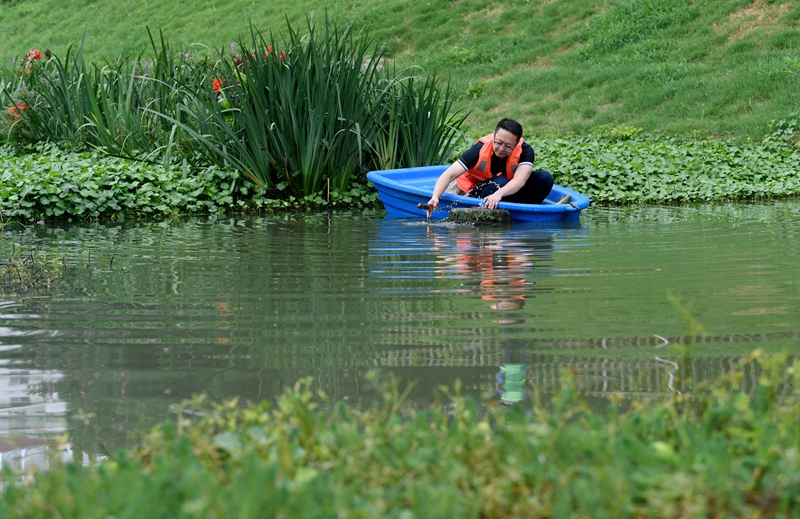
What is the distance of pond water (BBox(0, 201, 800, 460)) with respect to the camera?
337 centimetres

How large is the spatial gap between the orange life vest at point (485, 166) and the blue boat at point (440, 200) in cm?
39

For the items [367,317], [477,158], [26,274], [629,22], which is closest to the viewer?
[367,317]

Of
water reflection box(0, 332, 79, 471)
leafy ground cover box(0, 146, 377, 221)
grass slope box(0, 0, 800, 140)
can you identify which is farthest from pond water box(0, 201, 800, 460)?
grass slope box(0, 0, 800, 140)

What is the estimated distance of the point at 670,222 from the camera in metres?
8.87

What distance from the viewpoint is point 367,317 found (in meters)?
4.57

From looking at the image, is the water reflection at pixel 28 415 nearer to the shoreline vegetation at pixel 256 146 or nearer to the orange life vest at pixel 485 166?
the shoreline vegetation at pixel 256 146

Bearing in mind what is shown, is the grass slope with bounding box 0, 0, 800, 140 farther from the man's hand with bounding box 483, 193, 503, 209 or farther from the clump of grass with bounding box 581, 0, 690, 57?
the man's hand with bounding box 483, 193, 503, 209

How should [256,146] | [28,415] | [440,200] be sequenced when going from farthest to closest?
[256,146] < [440,200] < [28,415]

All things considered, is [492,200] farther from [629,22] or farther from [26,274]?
[629,22]

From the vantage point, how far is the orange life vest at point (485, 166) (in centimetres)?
948

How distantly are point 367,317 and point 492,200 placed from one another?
4669mm

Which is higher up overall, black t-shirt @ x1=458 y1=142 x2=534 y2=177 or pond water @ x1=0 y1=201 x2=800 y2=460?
black t-shirt @ x1=458 y1=142 x2=534 y2=177

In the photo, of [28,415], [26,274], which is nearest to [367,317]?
[28,415]

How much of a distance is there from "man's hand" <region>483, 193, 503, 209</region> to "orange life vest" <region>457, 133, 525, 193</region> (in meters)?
0.56
